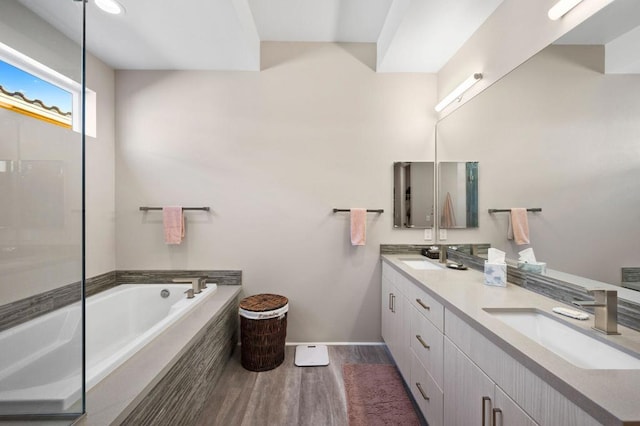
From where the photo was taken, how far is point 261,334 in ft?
6.72

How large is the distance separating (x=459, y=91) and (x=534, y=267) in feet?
4.51

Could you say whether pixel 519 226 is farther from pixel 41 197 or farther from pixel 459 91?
pixel 41 197

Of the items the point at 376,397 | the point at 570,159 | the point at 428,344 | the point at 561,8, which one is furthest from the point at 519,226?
the point at 376,397

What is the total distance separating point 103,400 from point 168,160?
196 cm

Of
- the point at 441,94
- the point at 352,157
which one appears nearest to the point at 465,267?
the point at 352,157

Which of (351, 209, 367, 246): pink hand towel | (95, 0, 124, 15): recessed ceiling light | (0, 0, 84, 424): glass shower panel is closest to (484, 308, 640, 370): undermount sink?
(351, 209, 367, 246): pink hand towel

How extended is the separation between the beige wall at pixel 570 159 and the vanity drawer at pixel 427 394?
87cm

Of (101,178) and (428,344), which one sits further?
(101,178)

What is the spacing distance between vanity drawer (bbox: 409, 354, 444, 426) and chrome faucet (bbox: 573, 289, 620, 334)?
28.5 inches

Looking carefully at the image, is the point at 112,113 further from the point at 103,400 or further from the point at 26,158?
the point at 103,400

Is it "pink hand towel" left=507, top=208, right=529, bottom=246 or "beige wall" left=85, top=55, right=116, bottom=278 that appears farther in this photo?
"beige wall" left=85, top=55, right=116, bottom=278

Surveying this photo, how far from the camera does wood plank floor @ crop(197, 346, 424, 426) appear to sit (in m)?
1.60

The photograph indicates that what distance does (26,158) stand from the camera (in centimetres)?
117

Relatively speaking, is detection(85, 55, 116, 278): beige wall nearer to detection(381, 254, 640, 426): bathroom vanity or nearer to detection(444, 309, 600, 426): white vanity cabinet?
detection(381, 254, 640, 426): bathroom vanity
